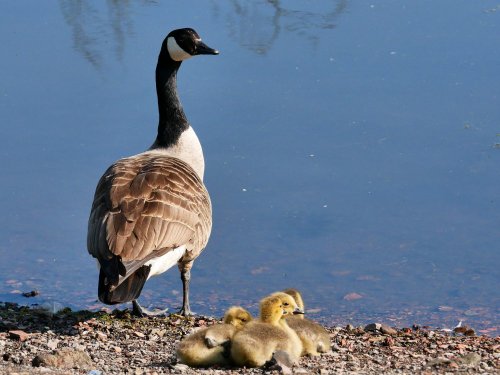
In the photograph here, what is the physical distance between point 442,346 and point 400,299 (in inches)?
53.0

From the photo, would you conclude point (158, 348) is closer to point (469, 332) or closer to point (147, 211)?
point (147, 211)

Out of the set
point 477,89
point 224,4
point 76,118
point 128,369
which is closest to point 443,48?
point 477,89

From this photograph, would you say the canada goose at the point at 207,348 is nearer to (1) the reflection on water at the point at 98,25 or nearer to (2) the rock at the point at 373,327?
(2) the rock at the point at 373,327

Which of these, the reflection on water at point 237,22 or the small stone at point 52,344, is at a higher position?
the reflection on water at point 237,22

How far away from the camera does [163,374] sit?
4.93 metres

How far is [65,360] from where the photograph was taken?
5.05 metres

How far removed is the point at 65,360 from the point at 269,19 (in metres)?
7.20

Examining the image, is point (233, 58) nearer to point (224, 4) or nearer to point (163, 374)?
point (224, 4)

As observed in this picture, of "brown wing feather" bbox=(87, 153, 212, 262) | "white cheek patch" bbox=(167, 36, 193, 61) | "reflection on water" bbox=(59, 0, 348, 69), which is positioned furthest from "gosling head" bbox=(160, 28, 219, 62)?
"reflection on water" bbox=(59, 0, 348, 69)

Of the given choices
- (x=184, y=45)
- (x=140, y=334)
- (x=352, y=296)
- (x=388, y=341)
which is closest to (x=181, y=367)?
(x=140, y=334)

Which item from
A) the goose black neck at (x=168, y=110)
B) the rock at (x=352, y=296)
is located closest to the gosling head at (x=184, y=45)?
the goose black neck at (x=168, y=110)

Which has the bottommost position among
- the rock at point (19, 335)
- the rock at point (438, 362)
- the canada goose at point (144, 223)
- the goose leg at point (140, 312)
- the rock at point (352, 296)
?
the goose leg at point (140, 312)

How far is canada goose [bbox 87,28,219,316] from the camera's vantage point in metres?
→ 5.75

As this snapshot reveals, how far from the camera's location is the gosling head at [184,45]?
758cm
